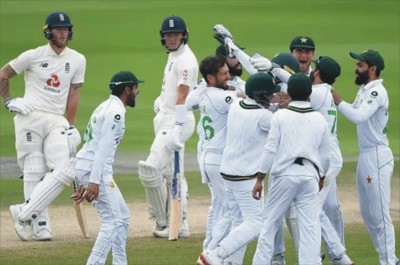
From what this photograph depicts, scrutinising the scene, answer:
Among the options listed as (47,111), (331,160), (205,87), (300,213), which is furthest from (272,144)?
(47,111)

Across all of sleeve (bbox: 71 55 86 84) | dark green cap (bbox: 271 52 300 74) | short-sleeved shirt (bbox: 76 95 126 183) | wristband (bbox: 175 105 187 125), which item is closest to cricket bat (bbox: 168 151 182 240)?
wristband (bbox: 175 105 187 125)

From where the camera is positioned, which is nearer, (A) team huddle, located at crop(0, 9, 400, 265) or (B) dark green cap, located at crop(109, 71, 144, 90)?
(A) team huddle, located at crop(0, 9, 400, 265)

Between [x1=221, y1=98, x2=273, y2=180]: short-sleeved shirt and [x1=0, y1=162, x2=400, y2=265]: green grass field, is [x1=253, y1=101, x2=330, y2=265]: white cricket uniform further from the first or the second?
[x1=0, y1=162, x2=400, y2=265]: green grass field

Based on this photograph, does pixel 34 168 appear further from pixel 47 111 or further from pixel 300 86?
pixel 300 86

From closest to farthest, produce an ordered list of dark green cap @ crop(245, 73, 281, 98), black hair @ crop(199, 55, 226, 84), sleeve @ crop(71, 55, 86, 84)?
dark green cap @ crop(245, 73, 281, 98) < black hair @ crop(199, 55, 226, 84) < sleeve @ crop(71, 55, 86, 84)

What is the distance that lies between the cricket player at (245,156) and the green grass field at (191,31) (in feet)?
37.7

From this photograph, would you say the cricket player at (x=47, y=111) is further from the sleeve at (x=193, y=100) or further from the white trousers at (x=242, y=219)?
the white trousers at (x=242, y=219)

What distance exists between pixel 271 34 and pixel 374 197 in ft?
52.9

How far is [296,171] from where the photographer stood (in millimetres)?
10641

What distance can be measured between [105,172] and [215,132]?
120cm

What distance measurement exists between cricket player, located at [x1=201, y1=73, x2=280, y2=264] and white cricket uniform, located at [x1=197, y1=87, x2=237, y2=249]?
20.4 inches

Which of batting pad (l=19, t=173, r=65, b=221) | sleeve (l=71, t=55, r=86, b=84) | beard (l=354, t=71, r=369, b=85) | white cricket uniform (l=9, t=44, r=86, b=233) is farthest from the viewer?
sleeve (l=71, t=55, r=86, b=84)

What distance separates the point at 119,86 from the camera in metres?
11.4

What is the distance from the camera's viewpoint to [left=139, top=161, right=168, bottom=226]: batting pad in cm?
1392
